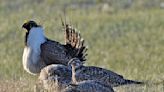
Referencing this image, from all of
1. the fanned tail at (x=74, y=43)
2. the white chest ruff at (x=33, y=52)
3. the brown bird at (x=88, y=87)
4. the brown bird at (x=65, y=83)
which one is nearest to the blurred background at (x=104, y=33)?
the white chest ruff at (x=33, y=52)

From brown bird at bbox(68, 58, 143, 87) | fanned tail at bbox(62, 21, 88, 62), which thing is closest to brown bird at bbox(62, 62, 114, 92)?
brown bird at bbox(68, 58, 143, 87)

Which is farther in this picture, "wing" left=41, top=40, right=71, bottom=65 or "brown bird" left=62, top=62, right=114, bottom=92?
"wing" left=41, top=40, right=71, bottom=65

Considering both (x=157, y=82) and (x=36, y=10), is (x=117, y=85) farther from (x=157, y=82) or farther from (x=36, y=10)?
(x=36, y=10)

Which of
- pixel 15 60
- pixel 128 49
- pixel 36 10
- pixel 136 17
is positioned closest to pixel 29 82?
pixel 15 60

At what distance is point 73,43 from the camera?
11391mm

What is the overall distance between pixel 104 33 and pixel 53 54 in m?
9.20

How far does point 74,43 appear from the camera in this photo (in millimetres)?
11391

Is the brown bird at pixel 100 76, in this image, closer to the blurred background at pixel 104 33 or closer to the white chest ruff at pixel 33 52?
the blurred background at pixel 104 33

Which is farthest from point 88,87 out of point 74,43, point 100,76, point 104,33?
point 104,33

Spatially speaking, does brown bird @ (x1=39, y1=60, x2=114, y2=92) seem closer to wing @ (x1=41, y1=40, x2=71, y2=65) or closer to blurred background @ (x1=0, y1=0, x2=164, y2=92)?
blurred background @ (x1=0, y1=0, x2=164, y2=92)

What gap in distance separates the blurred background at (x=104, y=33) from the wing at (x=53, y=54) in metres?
0.37

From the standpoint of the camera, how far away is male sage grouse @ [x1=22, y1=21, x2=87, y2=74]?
35.1ft

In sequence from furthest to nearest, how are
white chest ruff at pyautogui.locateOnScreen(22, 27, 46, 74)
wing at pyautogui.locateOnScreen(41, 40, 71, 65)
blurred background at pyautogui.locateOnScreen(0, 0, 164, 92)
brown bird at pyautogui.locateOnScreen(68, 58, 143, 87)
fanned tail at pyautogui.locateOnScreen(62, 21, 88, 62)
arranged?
1. blurred background at pyautogui.locateOnScreen(0, 0, 164, 92)
2. fanned tail at pyautogui.locateOnScreen(62, 21, 88, 62)
3. wing at pyautogui.locateOnScreen(41, 40, 71, 65)
4. white chest ruff at pyautogui.locateOnScreen(22, 27, 46, 74)
5. brown bird at pyautogui.locateOnScreen(68, 58, 143, 87)

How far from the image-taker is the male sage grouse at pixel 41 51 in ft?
35.1
